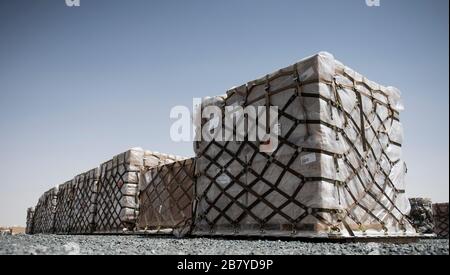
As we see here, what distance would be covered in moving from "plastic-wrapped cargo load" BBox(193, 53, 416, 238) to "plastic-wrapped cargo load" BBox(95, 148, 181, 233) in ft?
19.4

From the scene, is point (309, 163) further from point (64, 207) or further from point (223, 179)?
point (64, 207)

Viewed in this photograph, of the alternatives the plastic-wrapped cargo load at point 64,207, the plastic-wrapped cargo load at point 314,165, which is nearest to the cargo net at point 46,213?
the plastic-wrapped cargo load at point 64,207

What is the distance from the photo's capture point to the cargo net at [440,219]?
715 inches

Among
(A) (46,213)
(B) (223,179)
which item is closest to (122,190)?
(B) (223,179)

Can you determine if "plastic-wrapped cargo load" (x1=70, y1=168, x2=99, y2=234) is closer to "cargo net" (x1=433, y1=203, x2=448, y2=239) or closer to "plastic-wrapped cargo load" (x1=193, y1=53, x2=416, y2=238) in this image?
"plastic-wrapped cargo load" (x1=193, y1=53, x2=416, y2=238)

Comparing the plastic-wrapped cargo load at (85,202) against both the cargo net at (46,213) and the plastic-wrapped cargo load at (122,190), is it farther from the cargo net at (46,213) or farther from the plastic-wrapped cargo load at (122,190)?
A: the cargo net at (46,213)

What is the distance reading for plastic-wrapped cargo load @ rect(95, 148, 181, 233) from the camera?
498 inches

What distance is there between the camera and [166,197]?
452 inches

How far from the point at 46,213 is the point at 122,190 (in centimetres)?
1433

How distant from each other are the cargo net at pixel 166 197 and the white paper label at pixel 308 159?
521 cm

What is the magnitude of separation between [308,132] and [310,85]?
0.84 meters
